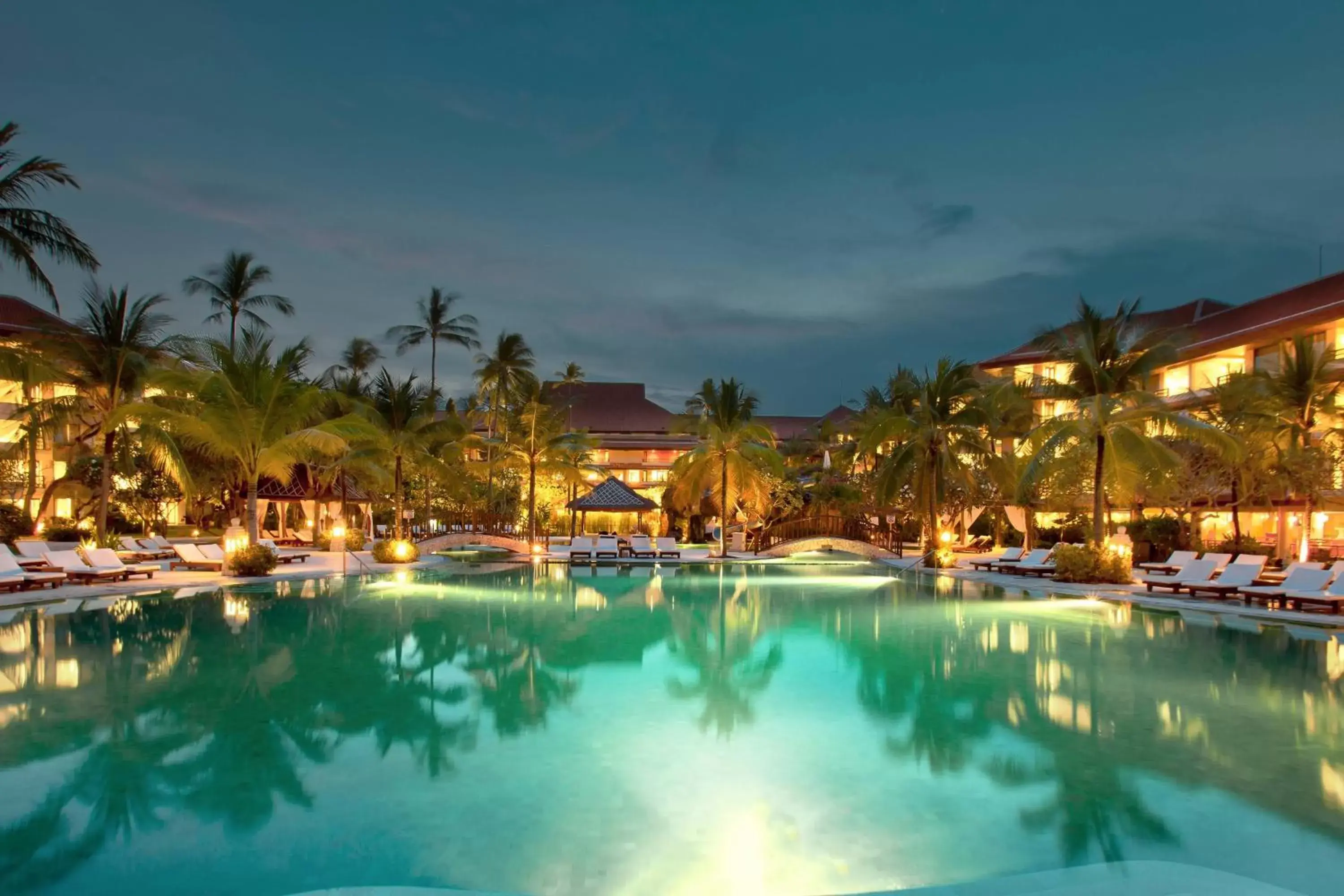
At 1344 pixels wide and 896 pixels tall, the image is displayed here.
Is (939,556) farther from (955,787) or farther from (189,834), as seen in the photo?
(189,834)

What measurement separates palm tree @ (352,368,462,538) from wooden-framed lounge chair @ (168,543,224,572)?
16.1ft

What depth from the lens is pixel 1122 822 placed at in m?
5.32

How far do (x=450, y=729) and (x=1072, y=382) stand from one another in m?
16.2

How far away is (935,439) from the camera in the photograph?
23.7 meters

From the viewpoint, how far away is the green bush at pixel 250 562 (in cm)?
1841

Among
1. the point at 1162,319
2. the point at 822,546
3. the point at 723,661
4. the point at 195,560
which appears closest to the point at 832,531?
the point at 822,546

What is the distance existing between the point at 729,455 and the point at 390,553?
10.9 m

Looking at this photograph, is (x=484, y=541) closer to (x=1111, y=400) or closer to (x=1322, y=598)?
(x=1111, y=400)

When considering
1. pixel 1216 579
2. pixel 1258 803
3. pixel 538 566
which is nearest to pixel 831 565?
pixel 538 566

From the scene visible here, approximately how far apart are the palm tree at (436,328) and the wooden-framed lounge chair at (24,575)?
71.9 feet

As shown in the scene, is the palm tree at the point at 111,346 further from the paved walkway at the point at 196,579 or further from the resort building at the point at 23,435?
the paved walkway at the point at 196,579

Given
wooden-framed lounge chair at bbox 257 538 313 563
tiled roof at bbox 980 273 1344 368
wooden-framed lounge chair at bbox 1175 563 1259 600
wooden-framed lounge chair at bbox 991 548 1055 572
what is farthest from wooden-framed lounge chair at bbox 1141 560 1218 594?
wooden-framed lounge chair at bbox 257 538 313 563

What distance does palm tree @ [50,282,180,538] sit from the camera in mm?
21141

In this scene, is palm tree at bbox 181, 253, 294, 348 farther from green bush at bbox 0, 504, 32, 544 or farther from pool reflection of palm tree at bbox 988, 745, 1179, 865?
pool reflection of palm tree at bbox 988, 745, 1179, 865
